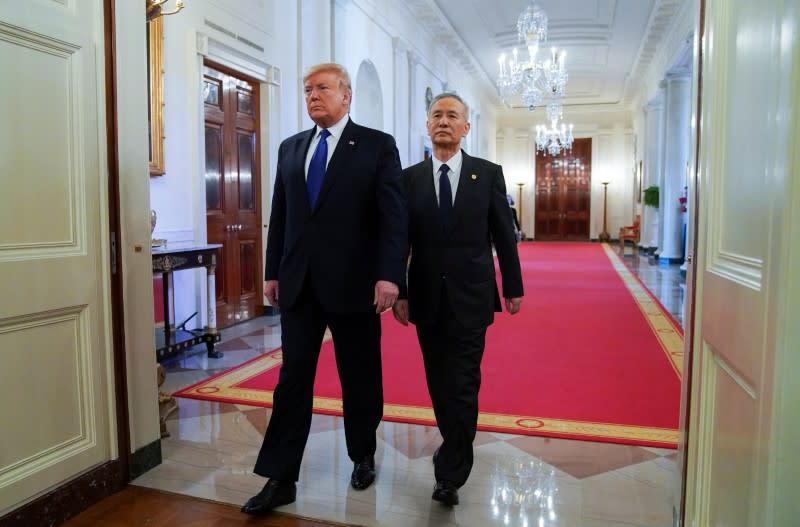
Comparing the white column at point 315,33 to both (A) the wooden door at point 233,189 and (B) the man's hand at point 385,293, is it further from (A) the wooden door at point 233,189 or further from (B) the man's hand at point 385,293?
(B) the man's hand at point 385,293

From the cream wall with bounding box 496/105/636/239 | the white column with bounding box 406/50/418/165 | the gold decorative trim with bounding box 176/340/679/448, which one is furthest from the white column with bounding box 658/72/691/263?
the gold decorative trim with bounding box 176/340/679/448

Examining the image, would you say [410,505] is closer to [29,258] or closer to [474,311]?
[474,311]

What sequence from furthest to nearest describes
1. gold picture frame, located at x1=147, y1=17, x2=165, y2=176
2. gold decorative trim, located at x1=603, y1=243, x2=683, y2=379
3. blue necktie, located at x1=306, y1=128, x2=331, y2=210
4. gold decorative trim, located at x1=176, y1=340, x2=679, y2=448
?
gold picture frame, located at x1=147, y1=17, x2=165, y2=176 < gold decorative trim, located at x1=603, y1=243, x2=683, y2=379 < gold decorative trim, located at x1=176, y1=340, x2=679, y2=448 < blue necktie, located at x1=306, y1=128, x2=331, y2=210

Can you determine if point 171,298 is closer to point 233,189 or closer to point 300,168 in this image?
point 233,189

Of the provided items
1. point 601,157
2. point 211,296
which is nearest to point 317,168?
point 211,296

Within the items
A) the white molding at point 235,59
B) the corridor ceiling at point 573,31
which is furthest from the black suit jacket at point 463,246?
the corridor ceiling at point 573,31

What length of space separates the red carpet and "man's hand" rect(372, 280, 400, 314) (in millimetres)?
1338

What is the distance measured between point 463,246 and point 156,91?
3.73 meters

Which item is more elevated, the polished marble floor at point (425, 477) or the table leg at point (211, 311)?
the table leg at point (211, 311)

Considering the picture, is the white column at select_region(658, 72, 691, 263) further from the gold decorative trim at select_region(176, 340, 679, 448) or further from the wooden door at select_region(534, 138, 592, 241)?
the gold decorative trim at select_region(176, 340, 679, 448)

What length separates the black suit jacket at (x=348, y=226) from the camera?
2.36 metres

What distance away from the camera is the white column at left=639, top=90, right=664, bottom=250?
51.2 feet

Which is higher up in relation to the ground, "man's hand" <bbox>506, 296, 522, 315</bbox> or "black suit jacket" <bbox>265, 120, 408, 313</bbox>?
"black suit jacket" <bbox>265, 120, 408, 313</bbox>

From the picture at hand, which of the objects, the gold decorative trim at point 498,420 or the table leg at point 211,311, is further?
the table leg at point 211,311
